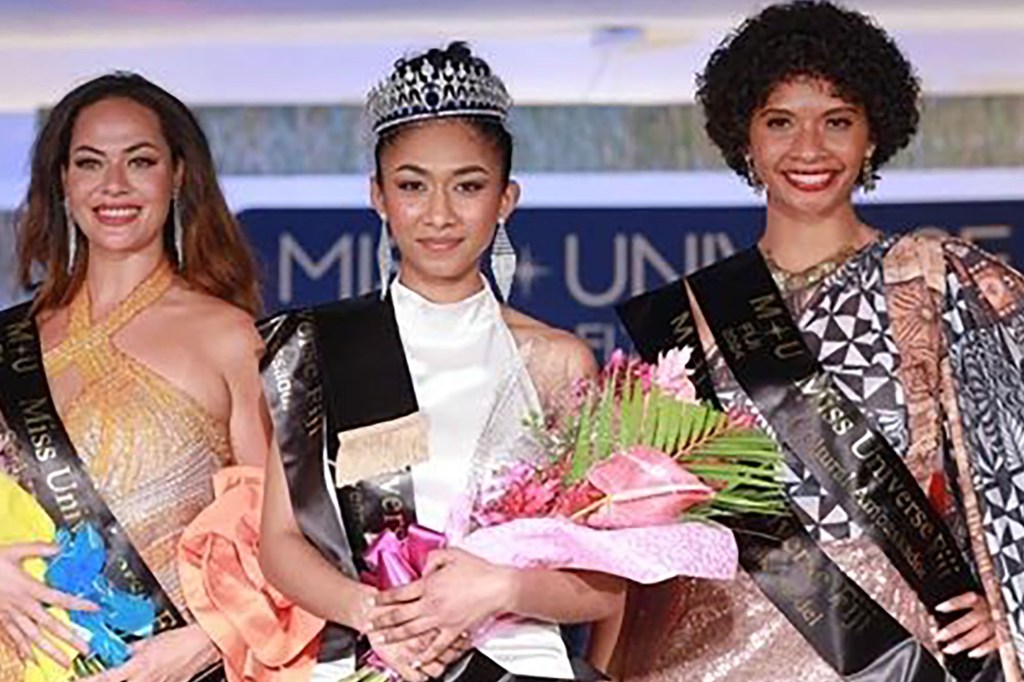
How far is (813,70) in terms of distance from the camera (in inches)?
149

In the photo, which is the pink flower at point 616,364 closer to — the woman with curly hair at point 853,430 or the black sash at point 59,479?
the woman with curly hair at point 853,430

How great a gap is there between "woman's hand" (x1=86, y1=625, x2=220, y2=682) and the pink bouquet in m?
0.48

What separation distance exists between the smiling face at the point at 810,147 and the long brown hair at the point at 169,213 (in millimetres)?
727

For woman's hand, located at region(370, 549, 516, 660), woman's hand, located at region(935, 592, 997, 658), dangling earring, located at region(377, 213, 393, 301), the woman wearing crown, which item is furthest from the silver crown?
woman's hand, located at region(935, 592, 997, 658)

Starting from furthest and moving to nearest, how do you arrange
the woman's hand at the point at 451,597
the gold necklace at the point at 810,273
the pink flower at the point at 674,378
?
1. the gold necklace at the point at 810,273
2. the pink flower at the point at 674,378
3. the woman's hand at the point at 451,597

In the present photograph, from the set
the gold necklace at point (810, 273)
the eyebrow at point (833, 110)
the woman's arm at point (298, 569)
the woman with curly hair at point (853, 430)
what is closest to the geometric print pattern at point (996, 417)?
the woman with curly hair at point (853, 430)

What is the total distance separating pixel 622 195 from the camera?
21.8 feet

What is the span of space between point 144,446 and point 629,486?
778 millimetres

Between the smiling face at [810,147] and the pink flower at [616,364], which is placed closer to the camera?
the pink flower at [616,364]

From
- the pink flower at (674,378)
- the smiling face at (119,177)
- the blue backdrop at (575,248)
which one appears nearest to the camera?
the pink flower at (674,378)

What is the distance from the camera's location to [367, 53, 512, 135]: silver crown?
3.56 m

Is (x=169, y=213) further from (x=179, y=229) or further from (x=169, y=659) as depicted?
(x=169, y=659)

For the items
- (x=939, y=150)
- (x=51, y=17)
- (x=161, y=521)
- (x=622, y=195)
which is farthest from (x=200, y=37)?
(x=161, y=521)

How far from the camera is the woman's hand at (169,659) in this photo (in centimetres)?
367
